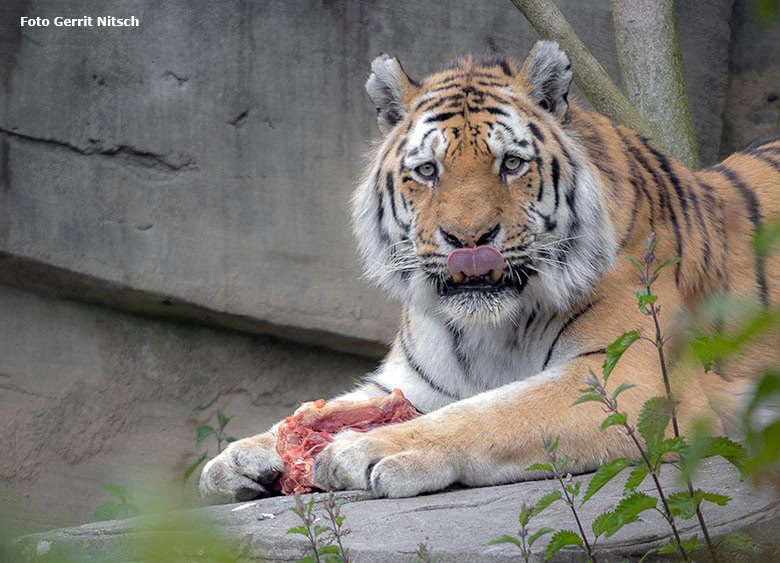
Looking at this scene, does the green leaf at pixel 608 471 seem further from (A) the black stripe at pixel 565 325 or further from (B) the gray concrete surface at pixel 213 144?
(B) the gray concrete surface at pixel 213 144

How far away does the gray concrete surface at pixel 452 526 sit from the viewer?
237 centimetres

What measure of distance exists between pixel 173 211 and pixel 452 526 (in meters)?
3.45

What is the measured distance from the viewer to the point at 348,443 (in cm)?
306

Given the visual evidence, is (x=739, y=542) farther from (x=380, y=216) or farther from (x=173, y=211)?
(x=173, y=211)

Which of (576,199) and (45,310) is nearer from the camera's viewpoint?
(576,199)

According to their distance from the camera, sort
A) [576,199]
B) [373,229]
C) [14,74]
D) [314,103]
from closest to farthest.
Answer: [576,199] → [373,229] → [14,74] → [314,103]

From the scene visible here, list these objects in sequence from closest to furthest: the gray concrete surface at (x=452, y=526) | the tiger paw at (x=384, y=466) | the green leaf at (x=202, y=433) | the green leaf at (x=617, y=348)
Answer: the green leaf at (x=617, y=348) → the gray concrete surface at (x=452, y=526) → the tiger paw at (x=384, y=466) → the green leaf at (x=202, y=433)

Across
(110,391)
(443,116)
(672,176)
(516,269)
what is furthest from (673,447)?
(110,391)

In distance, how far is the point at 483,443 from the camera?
305 cm

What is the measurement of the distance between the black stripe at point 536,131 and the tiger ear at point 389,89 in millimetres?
484

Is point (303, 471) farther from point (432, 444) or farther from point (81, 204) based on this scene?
point (81, 204)

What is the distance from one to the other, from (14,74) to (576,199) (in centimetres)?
323

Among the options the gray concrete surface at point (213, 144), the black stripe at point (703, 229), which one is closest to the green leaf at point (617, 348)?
the black stripe at point (703, 229)

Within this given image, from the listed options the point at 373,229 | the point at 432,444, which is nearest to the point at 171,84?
the point at 373,229
